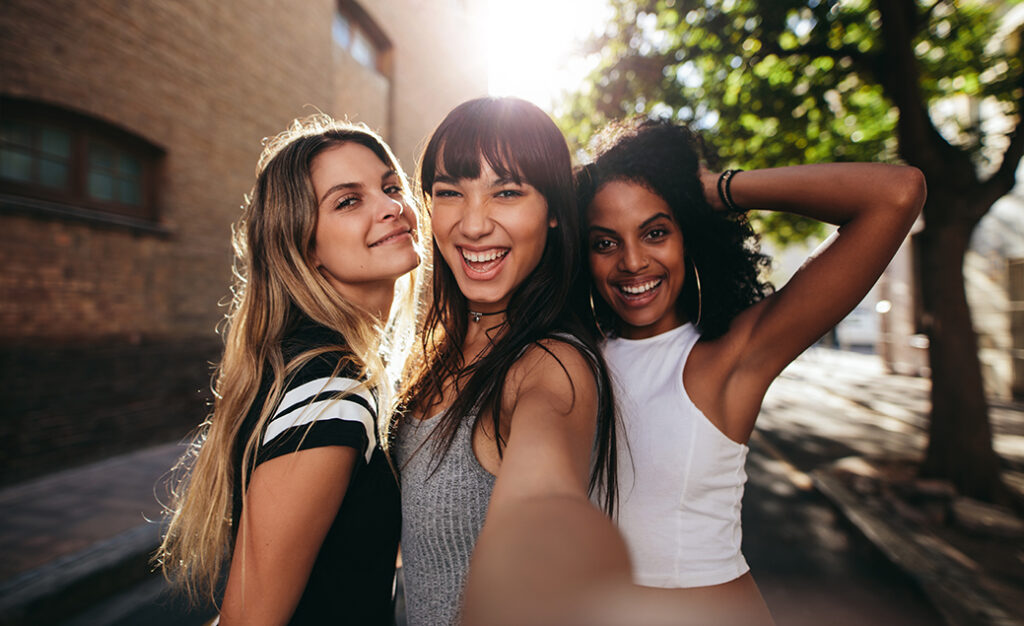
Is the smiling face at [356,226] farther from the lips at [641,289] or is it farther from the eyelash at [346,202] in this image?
the lips at [641,289]

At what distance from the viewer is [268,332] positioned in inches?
64.9

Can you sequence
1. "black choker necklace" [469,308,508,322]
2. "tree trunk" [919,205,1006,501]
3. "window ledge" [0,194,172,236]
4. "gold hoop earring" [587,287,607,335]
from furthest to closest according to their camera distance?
1. "window ledge" [0,194,172,236]
2. "tree trunk" [919,205,1006,501]
3. "gold hoop earring" [587,287,607,335]
4. "black choker necklace" [469,308,508,322]

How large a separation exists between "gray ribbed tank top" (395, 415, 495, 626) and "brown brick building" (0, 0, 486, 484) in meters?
6.40

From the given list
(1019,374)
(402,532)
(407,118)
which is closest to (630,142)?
(402,532)

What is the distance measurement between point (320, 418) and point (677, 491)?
104 cm

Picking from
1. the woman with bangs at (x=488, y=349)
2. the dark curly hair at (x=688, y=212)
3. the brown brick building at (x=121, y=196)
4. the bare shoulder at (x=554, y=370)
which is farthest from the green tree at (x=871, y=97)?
the bare shoulder at (x=554, y=370)

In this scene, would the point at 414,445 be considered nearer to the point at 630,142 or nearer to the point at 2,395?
the point at 630,142

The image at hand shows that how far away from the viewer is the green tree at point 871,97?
4.89m

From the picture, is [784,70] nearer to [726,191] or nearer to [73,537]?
[726,191]

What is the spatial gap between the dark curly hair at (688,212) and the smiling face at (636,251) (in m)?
0.05

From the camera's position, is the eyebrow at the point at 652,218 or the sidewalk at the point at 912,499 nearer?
the eyebrow at the point at 652,218

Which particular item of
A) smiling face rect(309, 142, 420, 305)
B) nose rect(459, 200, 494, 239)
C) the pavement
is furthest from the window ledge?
nose rect(459, 200, 494, 239)

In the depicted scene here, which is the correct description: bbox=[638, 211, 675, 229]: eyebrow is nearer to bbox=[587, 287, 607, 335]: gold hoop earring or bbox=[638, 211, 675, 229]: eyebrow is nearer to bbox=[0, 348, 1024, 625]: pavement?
bbox=[587, 287, 607, 335]: gold hoop earring

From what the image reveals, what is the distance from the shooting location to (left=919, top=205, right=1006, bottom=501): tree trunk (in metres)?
4.87
